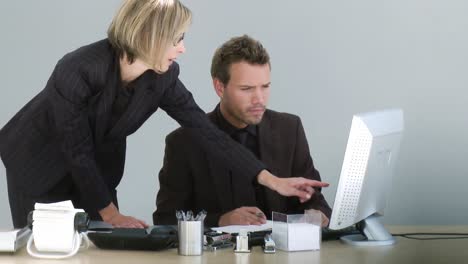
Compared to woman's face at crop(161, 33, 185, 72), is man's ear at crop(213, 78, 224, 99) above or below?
below

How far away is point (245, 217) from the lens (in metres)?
3.03

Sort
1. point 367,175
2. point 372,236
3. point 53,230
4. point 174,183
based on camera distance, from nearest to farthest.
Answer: point 53,230 < point 367,175 < point 372,236 < point 174,183

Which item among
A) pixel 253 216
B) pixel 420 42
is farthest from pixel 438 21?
pixel 253 216

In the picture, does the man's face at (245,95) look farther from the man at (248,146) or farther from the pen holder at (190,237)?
the pen holder at (190,237)

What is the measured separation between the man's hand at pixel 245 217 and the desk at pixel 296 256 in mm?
427

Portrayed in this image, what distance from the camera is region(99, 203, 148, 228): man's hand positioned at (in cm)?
263

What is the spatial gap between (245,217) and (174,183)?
447mm

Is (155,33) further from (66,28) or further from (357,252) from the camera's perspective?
(66,28)

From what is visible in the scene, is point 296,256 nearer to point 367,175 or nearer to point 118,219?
point 367,175

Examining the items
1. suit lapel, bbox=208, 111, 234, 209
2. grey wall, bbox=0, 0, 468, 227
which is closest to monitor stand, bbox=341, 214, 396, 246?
suit lapel, bbox=208, 111, 234, 209

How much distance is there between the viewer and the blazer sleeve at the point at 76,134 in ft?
8.82

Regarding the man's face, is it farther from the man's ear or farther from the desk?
the desk

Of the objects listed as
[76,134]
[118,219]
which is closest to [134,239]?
[118,219]

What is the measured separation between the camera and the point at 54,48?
434cm
